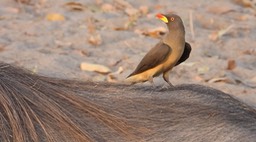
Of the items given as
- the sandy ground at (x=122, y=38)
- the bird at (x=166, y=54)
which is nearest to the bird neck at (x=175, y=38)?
the bird at (x=166, y=54)

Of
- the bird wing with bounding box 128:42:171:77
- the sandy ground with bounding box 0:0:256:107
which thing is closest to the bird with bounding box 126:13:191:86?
the bird wing with bounding box 128:42:171:77

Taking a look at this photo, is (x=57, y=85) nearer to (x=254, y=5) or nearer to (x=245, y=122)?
(x=245, y=122)

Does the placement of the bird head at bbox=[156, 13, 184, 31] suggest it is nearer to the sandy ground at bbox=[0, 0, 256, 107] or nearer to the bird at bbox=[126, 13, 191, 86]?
the bird at bbox=[126, 13, 191, 86]

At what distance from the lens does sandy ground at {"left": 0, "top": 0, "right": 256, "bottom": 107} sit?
18.5 ft

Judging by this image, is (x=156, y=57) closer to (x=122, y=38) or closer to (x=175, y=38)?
(x=175, y=38)

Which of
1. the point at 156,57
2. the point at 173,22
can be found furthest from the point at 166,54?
the point at 173,22

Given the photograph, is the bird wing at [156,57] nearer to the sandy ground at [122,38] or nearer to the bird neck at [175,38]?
the bird neck at [175,38]

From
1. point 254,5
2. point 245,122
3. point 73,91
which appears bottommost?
point 254,5

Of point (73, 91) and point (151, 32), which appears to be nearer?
point (73, 91)

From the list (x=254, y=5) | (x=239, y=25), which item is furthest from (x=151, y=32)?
(x=254, y=5)

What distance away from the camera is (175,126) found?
317 cm

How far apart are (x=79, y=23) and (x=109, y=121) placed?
153 inches

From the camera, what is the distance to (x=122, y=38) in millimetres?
6629

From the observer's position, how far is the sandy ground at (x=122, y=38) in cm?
562
